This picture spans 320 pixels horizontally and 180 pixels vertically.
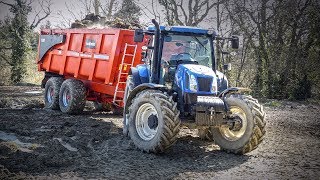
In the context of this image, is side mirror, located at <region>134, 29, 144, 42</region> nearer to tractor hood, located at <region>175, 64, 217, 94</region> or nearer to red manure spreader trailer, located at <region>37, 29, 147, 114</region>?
tractor hood, located at <region>175, 64, 217, 94</region>

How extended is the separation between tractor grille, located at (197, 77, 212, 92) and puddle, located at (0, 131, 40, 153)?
3064 millimetres

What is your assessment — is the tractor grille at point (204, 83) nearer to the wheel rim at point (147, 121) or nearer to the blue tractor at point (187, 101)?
the blue tractor at point (187, 101)

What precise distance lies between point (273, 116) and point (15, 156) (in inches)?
298

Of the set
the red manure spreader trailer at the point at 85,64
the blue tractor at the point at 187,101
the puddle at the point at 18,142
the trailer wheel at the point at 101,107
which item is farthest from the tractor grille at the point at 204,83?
the trailer wheel at the point at 101,107

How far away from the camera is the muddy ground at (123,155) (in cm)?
471

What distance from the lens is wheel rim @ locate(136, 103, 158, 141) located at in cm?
586

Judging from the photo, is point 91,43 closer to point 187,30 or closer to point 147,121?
point 187,30

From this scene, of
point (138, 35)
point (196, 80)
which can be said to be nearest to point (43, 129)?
point (138, 35)

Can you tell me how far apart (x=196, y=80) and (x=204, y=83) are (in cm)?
17

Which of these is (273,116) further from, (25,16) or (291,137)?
(25,16)

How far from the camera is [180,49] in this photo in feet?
21.4

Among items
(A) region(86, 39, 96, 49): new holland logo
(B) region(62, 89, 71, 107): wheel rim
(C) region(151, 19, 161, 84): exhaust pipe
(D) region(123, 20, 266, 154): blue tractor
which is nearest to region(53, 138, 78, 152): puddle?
(D) region(123, 20, 266, 154): blue tractor

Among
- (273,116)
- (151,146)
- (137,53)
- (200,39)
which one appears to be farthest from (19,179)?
(273,116)

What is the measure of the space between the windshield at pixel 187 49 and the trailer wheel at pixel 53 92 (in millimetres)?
5302
